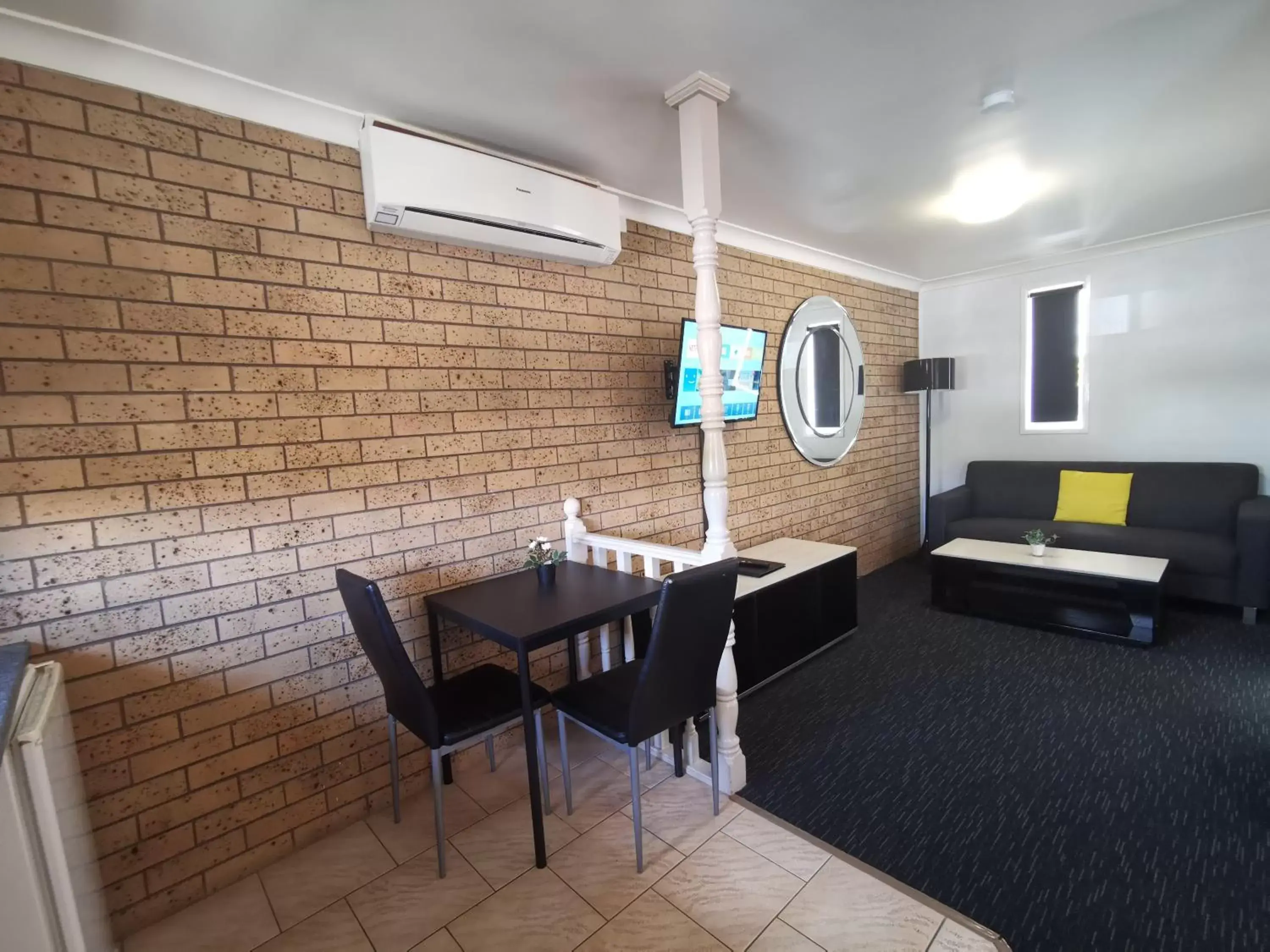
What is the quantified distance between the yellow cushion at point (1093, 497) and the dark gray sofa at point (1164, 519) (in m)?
0.05

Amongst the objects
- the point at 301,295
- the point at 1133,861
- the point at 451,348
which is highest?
the point at 301,295

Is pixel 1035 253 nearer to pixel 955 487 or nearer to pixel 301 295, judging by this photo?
pixel 955 487

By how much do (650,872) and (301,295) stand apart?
2.24m

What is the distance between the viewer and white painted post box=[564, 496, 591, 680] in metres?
2.67

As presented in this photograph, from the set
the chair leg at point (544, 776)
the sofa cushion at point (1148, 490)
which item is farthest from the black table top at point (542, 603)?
the sofa cushion at point (1148, 490)

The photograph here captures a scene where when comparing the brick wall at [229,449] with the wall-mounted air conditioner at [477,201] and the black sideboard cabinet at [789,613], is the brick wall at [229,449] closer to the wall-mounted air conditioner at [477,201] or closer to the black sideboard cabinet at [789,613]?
the wall-mounted air conditioner at [477,201]

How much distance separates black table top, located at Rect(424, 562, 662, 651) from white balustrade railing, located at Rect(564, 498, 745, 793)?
145mm

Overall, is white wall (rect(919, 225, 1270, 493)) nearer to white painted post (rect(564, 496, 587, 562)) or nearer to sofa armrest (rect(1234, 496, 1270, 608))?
sofa armrest (rect(1234, 496, 1270, 608))

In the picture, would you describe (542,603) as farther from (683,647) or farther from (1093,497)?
(1093,497)

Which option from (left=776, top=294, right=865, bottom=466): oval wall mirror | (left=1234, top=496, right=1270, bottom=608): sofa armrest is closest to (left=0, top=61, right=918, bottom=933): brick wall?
(left=776, top=294, right=865, bottom=466): oval wall mirror

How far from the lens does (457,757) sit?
2.39 m

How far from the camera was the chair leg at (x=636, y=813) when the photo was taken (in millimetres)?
1757

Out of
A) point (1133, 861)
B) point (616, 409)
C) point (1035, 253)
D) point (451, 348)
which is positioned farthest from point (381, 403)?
point (1035, 253)

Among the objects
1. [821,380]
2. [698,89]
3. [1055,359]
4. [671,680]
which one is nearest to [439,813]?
[671,680]
